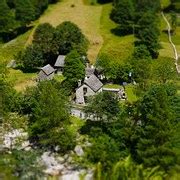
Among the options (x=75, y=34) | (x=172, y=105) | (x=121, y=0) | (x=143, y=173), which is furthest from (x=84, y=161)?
(x=121, y=0)

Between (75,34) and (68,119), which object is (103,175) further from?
(75,34)

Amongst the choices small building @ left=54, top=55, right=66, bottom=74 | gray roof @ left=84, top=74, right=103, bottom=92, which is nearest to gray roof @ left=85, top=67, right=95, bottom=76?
gray roof @ left=84, top=74, right=103, bottom=92

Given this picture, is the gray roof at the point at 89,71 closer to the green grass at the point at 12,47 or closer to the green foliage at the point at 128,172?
the green grass at the point at 12,47

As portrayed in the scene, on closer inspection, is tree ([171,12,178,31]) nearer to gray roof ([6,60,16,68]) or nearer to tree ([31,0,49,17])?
tree ([31,0,49,17])

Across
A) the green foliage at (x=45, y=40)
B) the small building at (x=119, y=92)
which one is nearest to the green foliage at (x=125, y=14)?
the green foliage at (x=45, y=40)

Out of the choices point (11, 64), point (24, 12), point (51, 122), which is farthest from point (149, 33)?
point (51, 122)

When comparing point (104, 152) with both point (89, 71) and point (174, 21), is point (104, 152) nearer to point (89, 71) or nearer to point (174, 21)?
point (89, 71)

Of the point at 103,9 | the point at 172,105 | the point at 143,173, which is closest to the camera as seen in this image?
the point at 143,173
